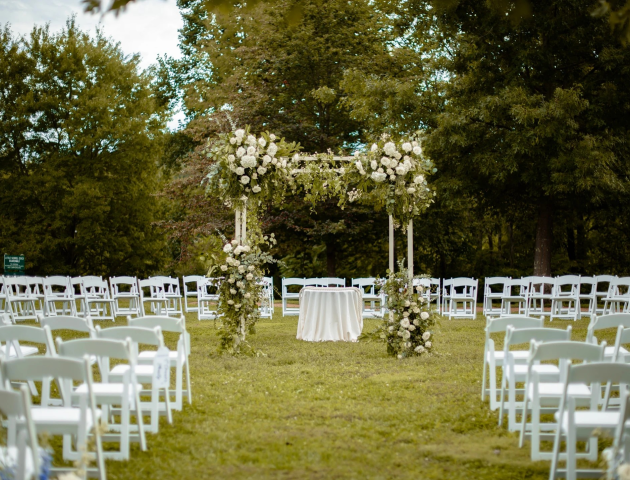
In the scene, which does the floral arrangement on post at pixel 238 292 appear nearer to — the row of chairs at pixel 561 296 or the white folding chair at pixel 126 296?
the white folding chair at pixel 126 296

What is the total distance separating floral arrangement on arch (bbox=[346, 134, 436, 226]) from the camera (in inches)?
377

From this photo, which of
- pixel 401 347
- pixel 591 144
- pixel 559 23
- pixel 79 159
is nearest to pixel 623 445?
pixel 401 347

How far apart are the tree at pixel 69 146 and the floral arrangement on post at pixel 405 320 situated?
1416cm

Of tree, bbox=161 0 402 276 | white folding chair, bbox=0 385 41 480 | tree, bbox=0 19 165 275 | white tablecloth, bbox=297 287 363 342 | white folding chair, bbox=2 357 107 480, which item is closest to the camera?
white folding chair, bbox=0 385 41 480

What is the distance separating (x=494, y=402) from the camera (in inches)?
231

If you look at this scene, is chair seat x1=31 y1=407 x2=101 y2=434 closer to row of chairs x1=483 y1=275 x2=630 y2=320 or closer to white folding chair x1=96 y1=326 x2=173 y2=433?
white folding chair x1=96 y1=326 x2=173 y2=433

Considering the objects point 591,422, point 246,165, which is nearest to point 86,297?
point 246,165

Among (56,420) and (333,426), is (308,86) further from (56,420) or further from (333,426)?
(56,420)

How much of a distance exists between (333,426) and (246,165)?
4751 mm

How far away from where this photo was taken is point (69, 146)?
22.9 m

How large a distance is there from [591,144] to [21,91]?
17.0m

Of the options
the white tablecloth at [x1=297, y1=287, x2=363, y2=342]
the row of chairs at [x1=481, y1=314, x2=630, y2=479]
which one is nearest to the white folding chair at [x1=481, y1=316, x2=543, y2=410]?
the row of chairs at [x1=481, y1=314, x2=630, y2=479]

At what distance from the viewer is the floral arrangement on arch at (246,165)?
9.45 m

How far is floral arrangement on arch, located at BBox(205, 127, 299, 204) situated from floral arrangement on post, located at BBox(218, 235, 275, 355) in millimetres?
714
